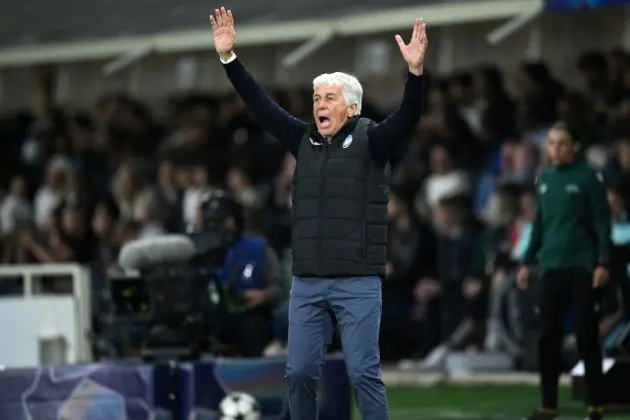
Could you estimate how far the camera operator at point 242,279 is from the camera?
555 inches

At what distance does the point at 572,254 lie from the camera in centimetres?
1316

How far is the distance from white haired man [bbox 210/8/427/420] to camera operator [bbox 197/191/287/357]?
3.80 meters

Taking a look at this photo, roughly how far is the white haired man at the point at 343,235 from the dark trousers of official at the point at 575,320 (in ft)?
10.3

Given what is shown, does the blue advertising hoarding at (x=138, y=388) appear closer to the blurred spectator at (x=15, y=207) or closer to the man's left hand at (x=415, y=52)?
the man's left hand at (x=415, y=52)

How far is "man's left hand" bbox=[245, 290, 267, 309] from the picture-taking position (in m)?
14.1

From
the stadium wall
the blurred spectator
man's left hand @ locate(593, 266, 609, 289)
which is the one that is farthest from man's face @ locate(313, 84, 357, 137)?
the blurred spectator

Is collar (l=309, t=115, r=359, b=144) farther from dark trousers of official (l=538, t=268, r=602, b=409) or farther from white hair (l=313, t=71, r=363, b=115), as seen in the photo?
dark trousers of official (l=538, t=268, r=602, b=409)

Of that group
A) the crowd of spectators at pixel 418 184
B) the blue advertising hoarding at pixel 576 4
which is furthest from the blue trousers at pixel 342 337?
the blue advertising hoarding at pixel 576 4

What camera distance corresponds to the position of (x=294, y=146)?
10.6m

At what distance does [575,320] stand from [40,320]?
581 cm

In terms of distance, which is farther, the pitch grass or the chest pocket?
the pitch grass

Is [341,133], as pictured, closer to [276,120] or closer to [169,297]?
[276,120]

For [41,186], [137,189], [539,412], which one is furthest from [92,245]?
[539,412]

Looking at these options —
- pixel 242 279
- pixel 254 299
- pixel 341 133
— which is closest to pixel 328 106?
pixel 341 133
